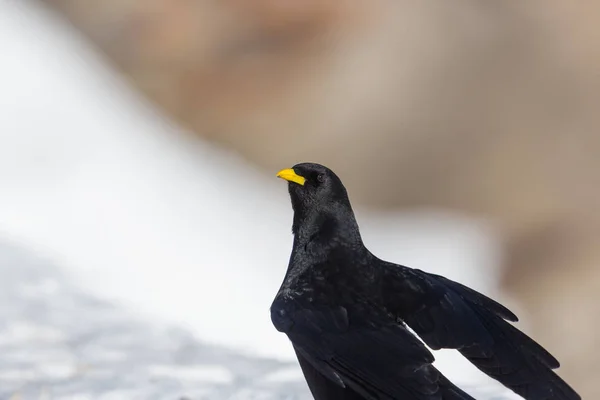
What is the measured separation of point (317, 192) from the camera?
606 cm

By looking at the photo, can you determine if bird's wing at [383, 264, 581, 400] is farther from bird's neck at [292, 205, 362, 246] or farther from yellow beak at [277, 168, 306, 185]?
yellow beak at [277, 168, 306, 185]

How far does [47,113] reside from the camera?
11.9 m

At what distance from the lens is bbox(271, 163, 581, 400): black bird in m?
5.06

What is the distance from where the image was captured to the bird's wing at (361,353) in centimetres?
493

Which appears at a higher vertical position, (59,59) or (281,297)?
(59,59)

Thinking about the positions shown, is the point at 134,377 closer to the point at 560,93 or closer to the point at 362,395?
the point at 362,395

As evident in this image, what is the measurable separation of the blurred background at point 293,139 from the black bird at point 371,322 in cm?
274

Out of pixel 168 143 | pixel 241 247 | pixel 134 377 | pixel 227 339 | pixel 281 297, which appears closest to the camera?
pixel 281 297

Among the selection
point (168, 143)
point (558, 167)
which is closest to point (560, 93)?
point (558, 167)

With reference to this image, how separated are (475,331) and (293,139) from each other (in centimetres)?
640

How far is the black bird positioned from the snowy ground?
46.5 inches

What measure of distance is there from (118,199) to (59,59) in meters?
3.28

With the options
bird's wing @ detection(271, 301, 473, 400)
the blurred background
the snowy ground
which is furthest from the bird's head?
the blurred background

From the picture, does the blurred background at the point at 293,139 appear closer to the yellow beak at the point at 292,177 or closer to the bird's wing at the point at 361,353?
the yellow beak at the point at 292,177
